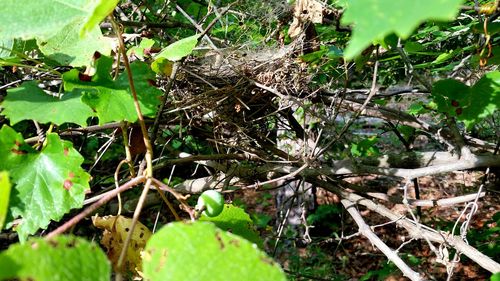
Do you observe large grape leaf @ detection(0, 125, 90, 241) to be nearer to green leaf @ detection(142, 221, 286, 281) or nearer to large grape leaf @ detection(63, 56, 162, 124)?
large grape leaf @ detection(63, 56, 162, 124)

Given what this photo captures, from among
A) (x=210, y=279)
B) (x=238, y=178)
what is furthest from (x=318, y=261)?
(x=210, y=279)

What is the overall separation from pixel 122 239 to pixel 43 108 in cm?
33

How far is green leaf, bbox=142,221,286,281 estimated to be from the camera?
0.39 m

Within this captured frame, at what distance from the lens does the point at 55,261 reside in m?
0.38

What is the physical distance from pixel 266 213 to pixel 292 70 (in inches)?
137

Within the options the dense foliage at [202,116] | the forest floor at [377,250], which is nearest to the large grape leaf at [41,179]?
the dense foliage at [202,116]

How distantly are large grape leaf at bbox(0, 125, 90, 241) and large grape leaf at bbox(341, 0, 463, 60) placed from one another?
0.59 m

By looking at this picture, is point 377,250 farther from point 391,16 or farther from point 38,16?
point 391,16

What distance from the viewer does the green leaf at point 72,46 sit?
2.95ft

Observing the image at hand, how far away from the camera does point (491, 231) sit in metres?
2.27

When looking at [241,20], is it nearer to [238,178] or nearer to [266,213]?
[238,178]

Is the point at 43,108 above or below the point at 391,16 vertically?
below

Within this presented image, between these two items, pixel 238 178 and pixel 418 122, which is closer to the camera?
pixel 418 122

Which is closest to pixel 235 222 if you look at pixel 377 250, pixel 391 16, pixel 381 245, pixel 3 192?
pixel 381 245
